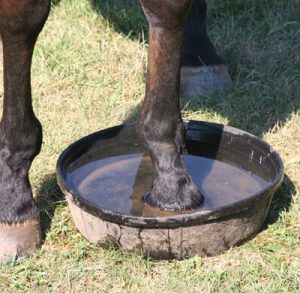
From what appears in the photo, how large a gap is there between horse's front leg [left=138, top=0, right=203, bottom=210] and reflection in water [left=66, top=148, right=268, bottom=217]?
→ 0.07 meters

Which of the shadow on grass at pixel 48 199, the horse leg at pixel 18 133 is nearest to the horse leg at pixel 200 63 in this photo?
the shadow on grass at pixel 48 199

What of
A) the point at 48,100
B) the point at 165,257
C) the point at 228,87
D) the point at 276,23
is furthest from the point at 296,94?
the point at 165,257

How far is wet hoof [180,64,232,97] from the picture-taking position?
12.6 ft

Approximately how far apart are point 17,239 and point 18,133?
1.15 feet

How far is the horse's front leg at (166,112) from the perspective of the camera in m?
2.45

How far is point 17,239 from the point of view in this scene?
2.62 m

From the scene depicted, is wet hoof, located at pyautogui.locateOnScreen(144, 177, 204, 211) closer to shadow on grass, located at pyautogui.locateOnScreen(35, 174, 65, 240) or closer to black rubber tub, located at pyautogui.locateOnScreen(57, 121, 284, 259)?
black rubber tub, located at pyautogui.locateOnScreen(57, 121, 284, 259)

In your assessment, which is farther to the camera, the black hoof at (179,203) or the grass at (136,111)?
the black hoof at (179,203)

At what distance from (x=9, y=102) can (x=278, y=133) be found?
1315 mm

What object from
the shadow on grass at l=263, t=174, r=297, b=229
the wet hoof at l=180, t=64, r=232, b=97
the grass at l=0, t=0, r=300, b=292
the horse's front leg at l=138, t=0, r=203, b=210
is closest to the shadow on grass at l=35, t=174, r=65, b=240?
the grass at l=0, t=0, r=300, b=292

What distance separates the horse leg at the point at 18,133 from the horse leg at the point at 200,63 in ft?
4.43

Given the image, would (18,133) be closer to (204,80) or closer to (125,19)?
(204,80)

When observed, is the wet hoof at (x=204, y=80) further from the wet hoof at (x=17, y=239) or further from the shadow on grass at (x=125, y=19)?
the wet hoof at (x=17, y=239)

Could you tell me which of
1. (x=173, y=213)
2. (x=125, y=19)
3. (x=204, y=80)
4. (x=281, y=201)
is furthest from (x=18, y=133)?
(x=125, y=19)
